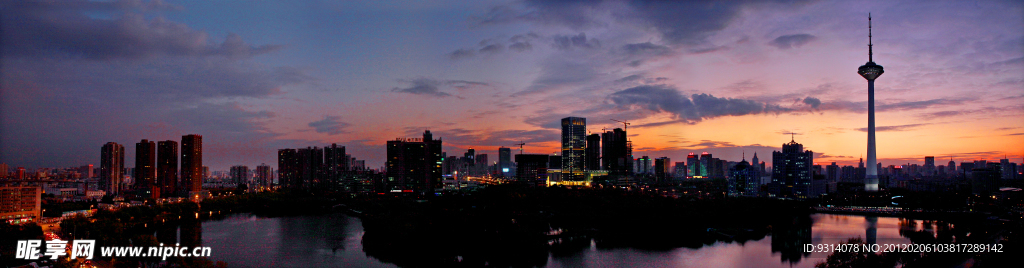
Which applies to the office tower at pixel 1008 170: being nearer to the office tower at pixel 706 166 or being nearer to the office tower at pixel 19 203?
the office tower at pixel 706 166

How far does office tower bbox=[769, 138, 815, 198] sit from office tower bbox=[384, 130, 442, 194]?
86.1 ft

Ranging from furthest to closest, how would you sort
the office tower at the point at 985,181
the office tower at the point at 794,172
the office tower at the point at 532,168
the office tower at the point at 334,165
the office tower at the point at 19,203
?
the office tower at the point at 532,168, the office tower at the point at 334,165, the office tower at the point at 794,172, the office tower at the point at 985,181, the office tower at the point at 19,203

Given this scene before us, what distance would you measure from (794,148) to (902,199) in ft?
34.4

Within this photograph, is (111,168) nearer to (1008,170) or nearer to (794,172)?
(794,172)

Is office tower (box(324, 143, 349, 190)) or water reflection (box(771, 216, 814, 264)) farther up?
office tower (box(324, 143, 349, 190))

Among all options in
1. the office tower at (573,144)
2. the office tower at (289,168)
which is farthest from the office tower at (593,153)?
the office tower at (289,168)

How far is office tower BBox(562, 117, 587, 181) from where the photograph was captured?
62000 millimetres

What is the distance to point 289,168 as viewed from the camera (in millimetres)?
51531

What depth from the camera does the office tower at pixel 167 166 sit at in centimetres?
4278

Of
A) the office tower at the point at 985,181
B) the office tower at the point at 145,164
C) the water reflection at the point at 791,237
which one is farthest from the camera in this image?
the office tower at the point at 145,164

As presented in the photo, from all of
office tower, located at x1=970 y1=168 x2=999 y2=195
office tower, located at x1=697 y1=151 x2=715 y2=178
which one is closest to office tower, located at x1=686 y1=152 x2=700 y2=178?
office tower, located at x1=697 y1=151 x2=715 y2=178

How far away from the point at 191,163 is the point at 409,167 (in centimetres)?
1623

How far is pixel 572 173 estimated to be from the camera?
58719mm

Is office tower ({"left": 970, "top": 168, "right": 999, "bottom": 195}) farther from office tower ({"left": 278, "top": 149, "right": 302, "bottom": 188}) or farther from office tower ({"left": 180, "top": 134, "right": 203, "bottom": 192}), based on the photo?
office tower ({"left": 180, "top": 134, "right": 203, "bottom": 192})
